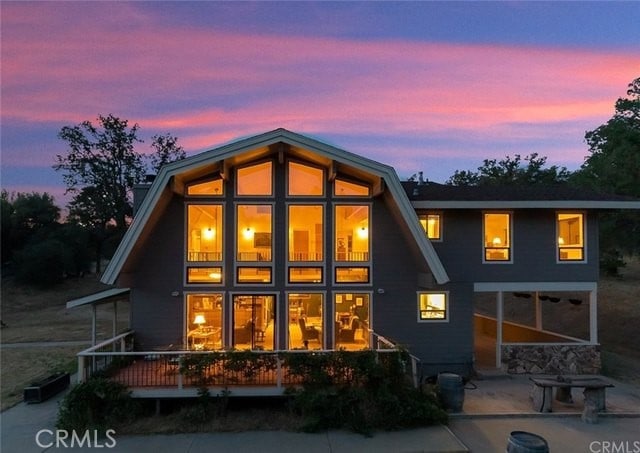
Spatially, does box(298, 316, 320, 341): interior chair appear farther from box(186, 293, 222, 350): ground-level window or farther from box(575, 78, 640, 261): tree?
box(575, 78, 640, 261): tree

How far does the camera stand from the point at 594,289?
1184cm

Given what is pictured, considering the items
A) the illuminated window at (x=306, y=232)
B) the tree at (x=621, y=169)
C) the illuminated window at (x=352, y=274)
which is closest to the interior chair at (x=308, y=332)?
the illuminated window at (x=352, y=274)

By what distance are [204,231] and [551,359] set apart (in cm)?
1031

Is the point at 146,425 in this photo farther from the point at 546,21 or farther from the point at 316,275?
the point at 546,21

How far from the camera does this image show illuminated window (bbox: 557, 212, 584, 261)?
Result: 12.0 metres

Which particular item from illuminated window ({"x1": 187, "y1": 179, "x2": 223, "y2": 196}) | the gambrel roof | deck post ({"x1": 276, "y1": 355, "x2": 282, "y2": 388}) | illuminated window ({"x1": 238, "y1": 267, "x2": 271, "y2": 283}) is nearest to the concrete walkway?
deck post ({"x1": 276, "y1": 355, "x2": 282, "y2": 388})

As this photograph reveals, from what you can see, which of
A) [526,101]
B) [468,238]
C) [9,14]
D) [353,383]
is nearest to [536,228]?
[468,238]

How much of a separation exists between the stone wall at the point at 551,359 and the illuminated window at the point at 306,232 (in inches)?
240

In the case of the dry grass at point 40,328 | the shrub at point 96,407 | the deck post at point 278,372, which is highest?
the deck post at point 278,372

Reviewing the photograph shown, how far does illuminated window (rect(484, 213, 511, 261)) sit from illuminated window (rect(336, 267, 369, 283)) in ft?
11.8

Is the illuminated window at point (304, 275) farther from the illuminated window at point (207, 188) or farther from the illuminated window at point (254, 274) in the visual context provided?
the illuminated window at point (207, 188)

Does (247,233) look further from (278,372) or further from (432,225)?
(432,225)

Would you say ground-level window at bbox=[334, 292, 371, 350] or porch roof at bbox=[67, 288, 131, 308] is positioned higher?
porch roof at bbox=[67, 288, 131, 308]

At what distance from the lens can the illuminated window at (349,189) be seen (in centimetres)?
1122
